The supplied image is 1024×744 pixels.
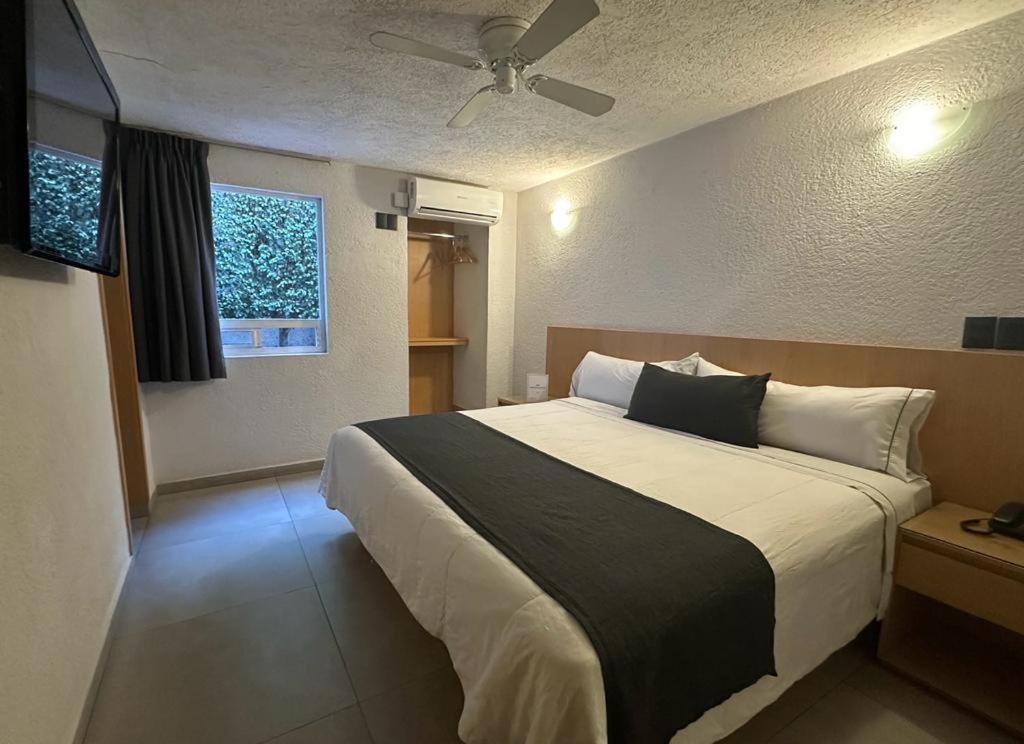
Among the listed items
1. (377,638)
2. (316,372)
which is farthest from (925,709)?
(316,372)

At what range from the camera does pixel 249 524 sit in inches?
108

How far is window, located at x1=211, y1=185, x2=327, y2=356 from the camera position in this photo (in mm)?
3324

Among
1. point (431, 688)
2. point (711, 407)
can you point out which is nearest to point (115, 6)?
point (431, 688)

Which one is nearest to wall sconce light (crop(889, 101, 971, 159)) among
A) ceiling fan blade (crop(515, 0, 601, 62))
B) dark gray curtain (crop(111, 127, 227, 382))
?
ceiling fan blade (crop(515, 0, 601, 62))

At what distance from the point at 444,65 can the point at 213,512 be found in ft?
9.49

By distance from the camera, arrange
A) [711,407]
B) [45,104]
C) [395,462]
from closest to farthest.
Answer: [45,104]
[395,462]
[711,407]

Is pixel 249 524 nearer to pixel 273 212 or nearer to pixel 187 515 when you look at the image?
pixel 187 515

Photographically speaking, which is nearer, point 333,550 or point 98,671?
point 98,671

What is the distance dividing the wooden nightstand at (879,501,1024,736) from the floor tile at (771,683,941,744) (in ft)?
0.74

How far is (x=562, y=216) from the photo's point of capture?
382 cm

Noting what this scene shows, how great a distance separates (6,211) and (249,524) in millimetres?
2213

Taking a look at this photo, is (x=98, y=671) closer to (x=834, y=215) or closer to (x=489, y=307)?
(x=489, y=307)

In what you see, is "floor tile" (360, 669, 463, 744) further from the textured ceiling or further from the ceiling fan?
the textured ceiling

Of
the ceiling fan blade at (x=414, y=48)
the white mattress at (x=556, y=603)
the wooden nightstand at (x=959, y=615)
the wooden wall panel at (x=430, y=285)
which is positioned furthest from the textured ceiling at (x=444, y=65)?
the wooden nightstand at (x=959, y=615)
